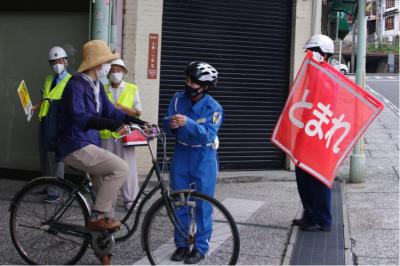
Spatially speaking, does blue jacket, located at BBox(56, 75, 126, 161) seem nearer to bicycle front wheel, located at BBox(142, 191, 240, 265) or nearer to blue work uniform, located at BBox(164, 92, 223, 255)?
blue work uniform, located at BBox(164, 92, 223, 255)

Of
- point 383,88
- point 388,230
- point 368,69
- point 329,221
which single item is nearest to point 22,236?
point 329,221

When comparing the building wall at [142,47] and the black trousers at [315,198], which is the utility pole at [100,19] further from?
the black trousers at [315,198]

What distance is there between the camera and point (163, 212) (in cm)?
434

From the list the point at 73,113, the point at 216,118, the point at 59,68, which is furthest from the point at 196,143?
the point at 59,68

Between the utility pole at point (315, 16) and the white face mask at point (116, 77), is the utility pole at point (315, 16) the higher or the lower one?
the higher one

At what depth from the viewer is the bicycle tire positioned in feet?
15.2

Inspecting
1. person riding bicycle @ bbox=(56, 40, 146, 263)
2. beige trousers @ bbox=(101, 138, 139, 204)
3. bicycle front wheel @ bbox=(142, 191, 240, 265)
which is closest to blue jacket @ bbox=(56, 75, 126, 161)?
person riding bicycle @ bbox=(56, 40, 146, 263)

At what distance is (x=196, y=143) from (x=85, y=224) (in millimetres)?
1112

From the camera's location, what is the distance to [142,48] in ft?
28.1

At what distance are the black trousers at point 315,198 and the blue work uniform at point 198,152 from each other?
1.62 m

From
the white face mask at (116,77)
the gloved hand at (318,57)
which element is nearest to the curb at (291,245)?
the gloved hand at (318,57)

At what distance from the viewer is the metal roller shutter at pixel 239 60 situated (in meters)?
8.97

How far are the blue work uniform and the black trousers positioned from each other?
1618 millimetres

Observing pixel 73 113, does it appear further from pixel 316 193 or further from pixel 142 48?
pixel 142 48
